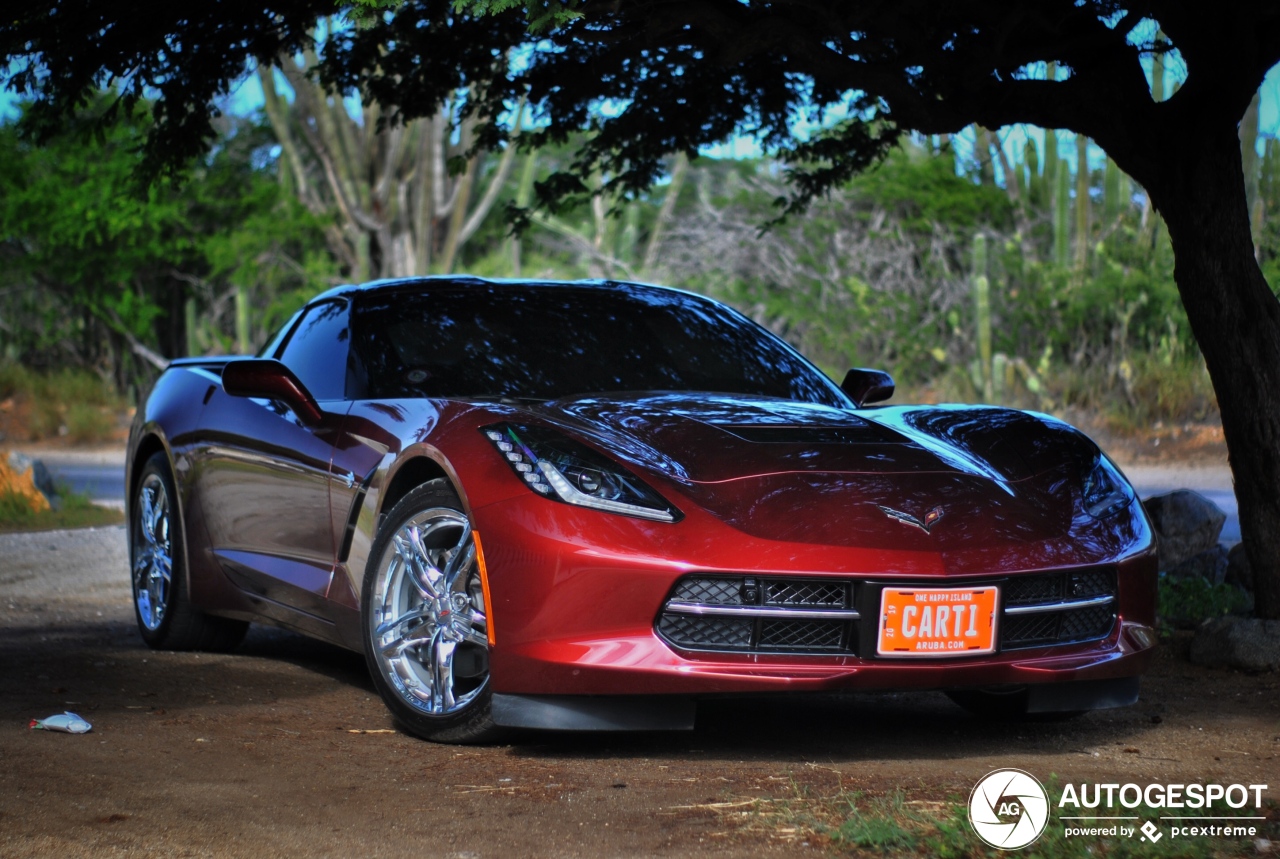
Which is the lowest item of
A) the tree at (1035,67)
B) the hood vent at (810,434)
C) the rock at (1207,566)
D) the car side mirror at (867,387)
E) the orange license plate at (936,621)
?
the rock at (1207,566)

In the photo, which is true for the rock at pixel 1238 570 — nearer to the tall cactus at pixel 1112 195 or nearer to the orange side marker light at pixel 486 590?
the orange side marker light at pixel 486 590

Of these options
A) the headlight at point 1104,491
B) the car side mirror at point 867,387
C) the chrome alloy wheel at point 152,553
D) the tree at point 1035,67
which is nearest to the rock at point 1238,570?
the tree at point 1035,67

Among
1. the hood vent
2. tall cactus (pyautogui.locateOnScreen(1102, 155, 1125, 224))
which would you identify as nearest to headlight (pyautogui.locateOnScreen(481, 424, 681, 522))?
the hood vent

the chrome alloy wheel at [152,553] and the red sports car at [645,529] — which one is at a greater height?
the red sports car at [645,529]

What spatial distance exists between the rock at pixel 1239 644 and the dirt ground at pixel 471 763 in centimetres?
7

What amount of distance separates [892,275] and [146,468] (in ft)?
64.8

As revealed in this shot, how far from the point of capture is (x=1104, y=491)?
4.42 metres

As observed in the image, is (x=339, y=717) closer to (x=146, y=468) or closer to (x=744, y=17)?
(x=146, y=468)

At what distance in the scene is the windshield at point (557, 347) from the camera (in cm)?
493

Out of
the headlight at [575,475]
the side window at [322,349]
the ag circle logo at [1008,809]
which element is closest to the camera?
the ag circle logo at [1008,809]

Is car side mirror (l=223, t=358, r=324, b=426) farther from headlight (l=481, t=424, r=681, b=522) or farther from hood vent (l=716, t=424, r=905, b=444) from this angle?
hood vent (l=716, t=424, r=905, b=444)

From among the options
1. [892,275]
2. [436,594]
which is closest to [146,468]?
[436,594]

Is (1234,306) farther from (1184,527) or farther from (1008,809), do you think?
(1008,809)

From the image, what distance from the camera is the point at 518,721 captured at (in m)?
3.83
